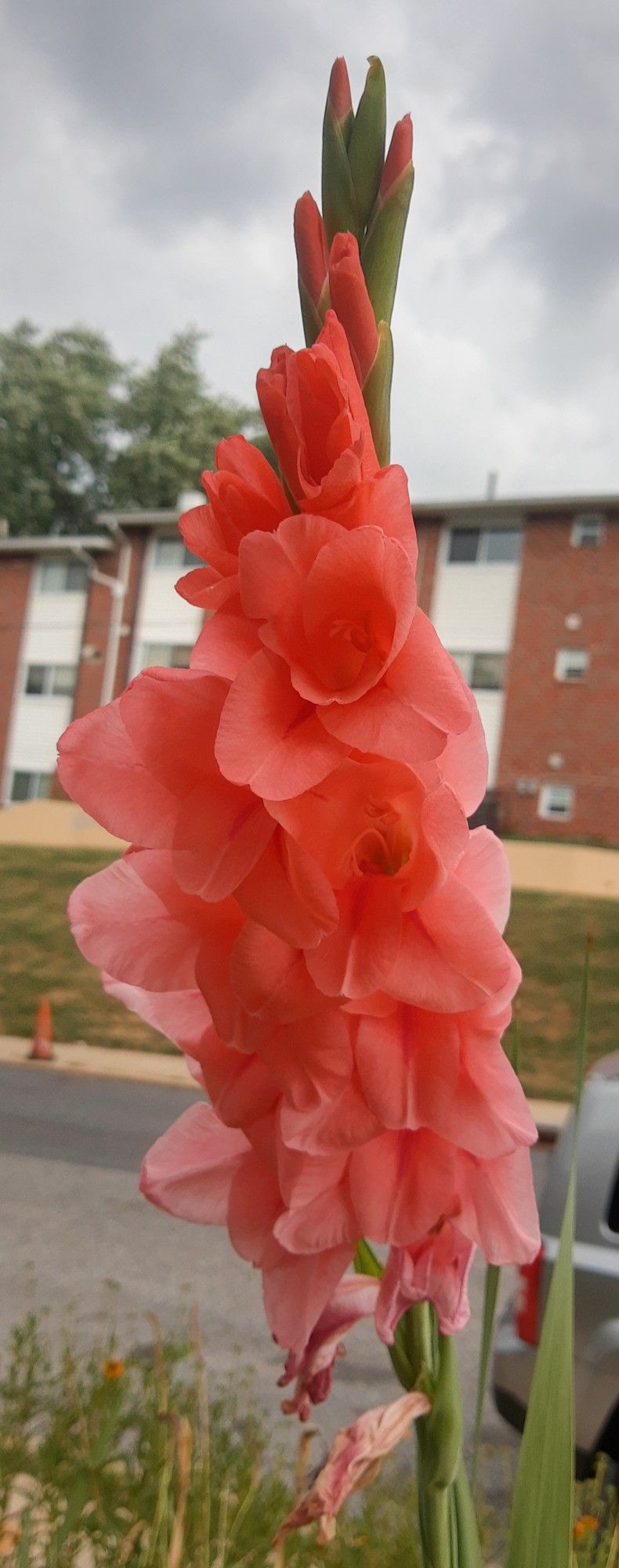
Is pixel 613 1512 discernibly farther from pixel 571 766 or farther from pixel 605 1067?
pixel 571 766

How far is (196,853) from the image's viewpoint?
1.61 ft

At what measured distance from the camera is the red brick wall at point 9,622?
107 feet

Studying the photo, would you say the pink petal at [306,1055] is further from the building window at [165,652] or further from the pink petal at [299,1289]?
the building window at [165,652]

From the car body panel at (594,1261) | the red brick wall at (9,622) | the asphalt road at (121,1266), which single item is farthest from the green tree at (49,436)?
the car body panel at (594,1261)

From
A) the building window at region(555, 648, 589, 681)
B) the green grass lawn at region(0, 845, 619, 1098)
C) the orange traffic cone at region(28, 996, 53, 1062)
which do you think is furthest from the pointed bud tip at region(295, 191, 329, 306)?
the building window at region(555, 648, 589, 681)

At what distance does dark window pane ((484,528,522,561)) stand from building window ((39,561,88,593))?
1067cm

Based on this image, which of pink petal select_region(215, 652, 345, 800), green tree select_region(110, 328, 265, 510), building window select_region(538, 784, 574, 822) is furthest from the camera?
green tree select_region(110, 328, 265, 510)

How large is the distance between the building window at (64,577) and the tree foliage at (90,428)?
7.96 meters

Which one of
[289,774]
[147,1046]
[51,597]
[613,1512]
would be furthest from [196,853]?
[51,597]

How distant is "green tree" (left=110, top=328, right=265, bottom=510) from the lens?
3962cm

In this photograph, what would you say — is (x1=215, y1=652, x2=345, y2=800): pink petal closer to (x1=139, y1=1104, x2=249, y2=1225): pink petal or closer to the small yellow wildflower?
(x1=139, y1=1104, x2=249, y2=1225): pink petal

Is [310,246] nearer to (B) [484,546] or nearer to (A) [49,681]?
(B) [484,546]

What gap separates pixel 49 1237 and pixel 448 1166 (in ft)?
24.0

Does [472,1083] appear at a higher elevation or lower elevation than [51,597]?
lower
